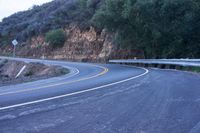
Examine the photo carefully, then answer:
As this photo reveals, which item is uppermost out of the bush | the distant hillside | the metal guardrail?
the distant hillside

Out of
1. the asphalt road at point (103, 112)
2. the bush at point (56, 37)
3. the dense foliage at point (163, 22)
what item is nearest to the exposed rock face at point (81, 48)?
the bush at point (56, 37)

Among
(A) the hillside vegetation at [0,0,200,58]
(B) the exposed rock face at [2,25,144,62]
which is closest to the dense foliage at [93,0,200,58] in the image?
(A) the hillside vegetation at [0,0,200,58]

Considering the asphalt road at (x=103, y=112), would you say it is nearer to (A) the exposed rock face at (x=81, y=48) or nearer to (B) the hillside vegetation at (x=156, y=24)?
(B) the hillside vegetation at (x=156, y=24)

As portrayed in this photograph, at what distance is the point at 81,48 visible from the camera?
6222cm

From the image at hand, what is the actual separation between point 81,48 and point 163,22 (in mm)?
24643

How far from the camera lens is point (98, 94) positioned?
12.5 m

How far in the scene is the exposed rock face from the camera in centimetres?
5497

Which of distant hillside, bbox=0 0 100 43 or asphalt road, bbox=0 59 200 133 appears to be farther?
distant hillside, bbox=0 0 100 43

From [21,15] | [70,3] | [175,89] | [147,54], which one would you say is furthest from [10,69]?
[21,15]

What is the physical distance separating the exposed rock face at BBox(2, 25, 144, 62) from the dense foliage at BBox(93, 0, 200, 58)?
8.83 meters

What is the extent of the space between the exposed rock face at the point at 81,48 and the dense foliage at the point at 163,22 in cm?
883

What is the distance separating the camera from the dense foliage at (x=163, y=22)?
3803 cm

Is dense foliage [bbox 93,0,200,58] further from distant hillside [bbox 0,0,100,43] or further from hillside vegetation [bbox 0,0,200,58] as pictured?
distant hillside [bbox 0,0,100,43]

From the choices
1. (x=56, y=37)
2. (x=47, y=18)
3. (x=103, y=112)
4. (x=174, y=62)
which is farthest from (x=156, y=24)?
(x=47, y=18)
